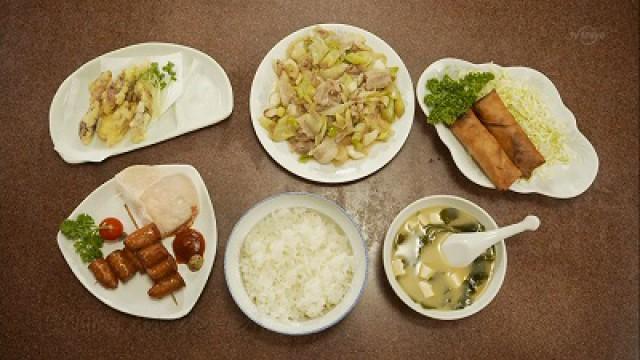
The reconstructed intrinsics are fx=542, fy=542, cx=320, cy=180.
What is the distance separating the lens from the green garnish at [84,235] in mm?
2291

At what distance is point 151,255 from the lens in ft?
7.36

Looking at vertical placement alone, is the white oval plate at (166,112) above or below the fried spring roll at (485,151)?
above

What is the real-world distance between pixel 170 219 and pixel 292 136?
0.64 metres

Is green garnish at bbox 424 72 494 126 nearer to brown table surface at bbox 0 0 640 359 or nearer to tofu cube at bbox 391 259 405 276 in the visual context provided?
brown table surface at bbox 0 0 640 359

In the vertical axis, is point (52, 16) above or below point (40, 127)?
above

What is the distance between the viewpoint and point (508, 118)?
7.99 ft

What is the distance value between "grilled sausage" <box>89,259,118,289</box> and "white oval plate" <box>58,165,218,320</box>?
0.05m

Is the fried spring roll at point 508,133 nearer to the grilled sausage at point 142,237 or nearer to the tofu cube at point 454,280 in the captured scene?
the tofu cube at point 454,280

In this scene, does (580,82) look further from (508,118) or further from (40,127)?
(40,127)

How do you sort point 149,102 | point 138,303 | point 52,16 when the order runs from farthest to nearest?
point 52,16, point 149,102, point 138,303

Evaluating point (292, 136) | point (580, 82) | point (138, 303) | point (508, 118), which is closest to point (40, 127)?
point (138, 303)

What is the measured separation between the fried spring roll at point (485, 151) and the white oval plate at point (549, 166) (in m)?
0.04

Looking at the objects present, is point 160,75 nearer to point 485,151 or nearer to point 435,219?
point 435,219

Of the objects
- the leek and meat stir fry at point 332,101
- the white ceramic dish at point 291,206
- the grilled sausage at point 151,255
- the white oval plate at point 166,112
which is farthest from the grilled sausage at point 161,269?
the leek and meat stir fry at point 332,101
